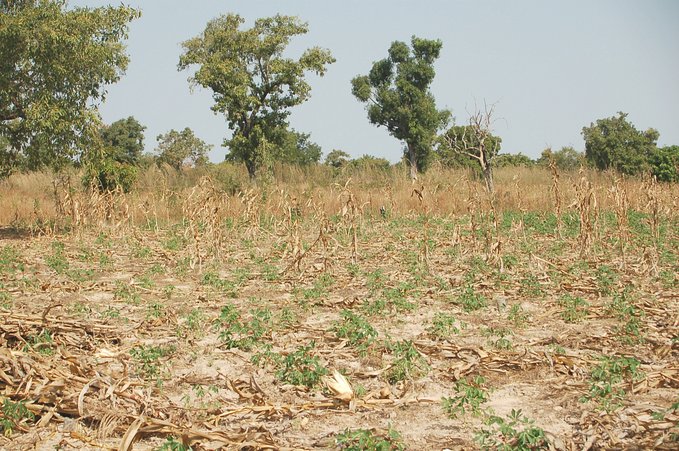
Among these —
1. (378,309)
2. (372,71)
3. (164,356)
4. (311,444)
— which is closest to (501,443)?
(311,444)

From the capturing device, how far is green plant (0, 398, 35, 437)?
410cm

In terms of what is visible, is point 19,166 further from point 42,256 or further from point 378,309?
point 378,309

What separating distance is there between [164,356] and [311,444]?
2138mm

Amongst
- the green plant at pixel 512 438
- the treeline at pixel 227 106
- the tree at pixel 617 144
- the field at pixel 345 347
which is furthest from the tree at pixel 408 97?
the green plant at pixel 512 438

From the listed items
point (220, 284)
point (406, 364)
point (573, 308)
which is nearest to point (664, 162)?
point (573, 308)

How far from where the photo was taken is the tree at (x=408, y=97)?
3878cm

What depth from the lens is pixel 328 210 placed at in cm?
1961

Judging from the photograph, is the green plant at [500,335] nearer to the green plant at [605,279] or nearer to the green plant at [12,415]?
the green plant at [605,279]

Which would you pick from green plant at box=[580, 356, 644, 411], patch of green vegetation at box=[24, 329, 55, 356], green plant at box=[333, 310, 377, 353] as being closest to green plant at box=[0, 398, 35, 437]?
patch of green vegetation at box=[24, 329, 55, 356]

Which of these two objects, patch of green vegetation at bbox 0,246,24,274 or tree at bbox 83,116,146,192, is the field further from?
tree at bbox 83,116,146,192

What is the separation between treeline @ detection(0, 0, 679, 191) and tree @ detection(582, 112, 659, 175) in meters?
0.06

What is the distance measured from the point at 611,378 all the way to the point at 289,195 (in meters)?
14.8

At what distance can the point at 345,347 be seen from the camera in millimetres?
6074

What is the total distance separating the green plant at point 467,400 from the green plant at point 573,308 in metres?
2.28
